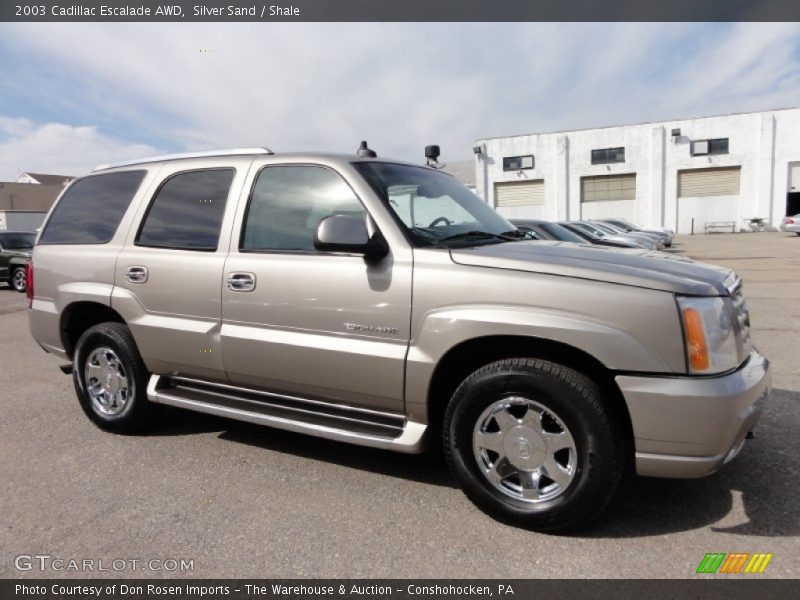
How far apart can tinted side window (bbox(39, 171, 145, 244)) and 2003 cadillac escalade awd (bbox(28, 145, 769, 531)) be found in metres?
0.03

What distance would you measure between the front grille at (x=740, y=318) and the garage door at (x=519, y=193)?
41.9 meters

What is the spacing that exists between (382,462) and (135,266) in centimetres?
211

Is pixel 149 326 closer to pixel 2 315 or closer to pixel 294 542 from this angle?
pixel 294 542

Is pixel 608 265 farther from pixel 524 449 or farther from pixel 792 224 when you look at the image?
pixel 792 224

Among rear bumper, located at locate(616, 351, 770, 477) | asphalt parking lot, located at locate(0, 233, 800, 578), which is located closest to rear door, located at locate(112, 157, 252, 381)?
asphalt parking lot, located at locate(0, 233, 800, 578)

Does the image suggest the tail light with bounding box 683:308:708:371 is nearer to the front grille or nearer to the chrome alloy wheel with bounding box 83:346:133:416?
the front grille

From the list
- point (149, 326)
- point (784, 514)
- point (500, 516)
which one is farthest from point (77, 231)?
point (784, 514)

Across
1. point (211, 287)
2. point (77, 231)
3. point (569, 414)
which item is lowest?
point (569, 414)

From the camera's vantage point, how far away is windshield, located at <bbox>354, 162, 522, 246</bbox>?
3.25 m

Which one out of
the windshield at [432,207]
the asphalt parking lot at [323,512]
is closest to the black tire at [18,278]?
the asphalt parking lot at [323,512]

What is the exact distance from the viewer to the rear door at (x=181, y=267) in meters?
3.59

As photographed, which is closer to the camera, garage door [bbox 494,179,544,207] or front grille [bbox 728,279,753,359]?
front grille [bbox 728,279,753,359]

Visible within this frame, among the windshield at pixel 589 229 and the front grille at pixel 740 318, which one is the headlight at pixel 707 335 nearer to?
the front grille at pixel 740 318

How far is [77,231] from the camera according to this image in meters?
4.40
